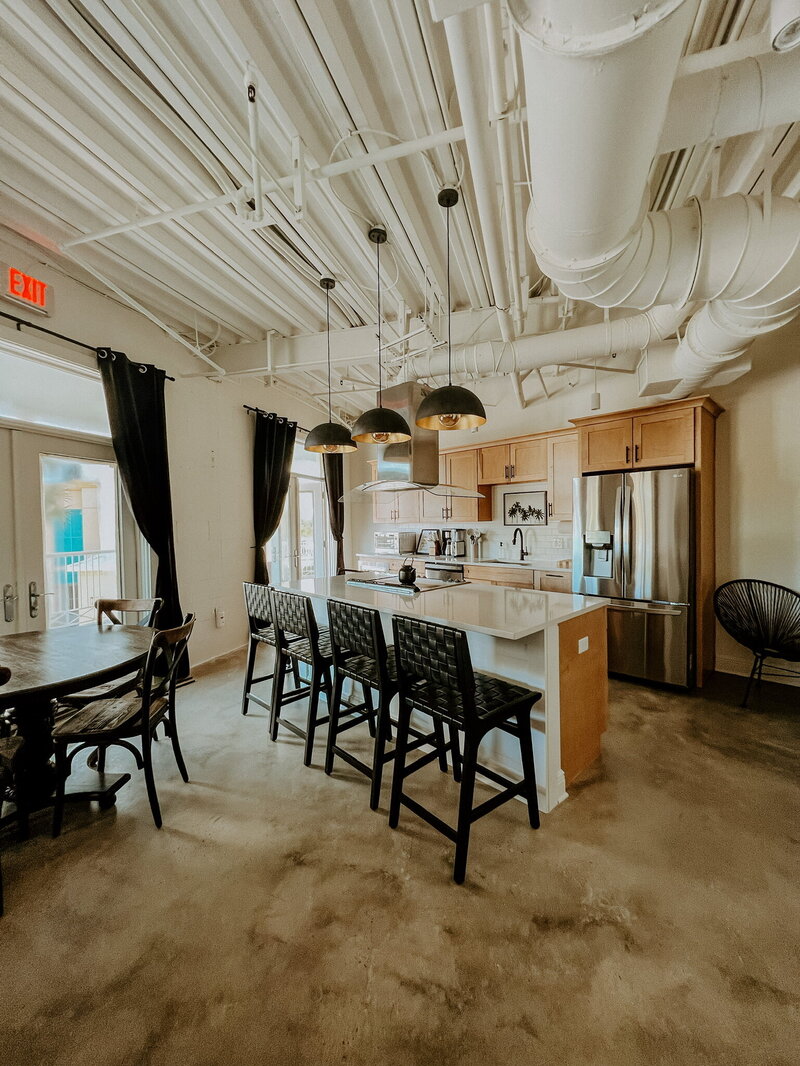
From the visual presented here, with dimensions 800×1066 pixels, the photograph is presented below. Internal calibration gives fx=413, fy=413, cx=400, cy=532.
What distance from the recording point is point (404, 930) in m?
1.49

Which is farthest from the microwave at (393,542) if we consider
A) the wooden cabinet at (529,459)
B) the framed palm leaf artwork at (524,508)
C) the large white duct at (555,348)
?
the large white duct at (555,348)

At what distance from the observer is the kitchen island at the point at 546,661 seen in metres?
2.06

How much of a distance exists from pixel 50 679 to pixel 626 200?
9.20 feet

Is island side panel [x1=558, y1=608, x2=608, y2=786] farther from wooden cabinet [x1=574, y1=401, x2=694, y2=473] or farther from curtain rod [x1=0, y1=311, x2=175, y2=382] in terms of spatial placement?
curtain rod [x1=0, y1=311, x2=175, y2=382]

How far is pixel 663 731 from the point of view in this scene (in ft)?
9.30

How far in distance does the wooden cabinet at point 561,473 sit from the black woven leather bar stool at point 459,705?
3.00 meters

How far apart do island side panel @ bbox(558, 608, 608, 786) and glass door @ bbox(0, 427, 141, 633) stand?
3566 millimetres

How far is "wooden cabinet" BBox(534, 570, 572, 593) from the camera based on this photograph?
436 centimetres

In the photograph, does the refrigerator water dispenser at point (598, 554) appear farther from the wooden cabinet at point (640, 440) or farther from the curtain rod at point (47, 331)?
the curtain rod at point (47, 331)

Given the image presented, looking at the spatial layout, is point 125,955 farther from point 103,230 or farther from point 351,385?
point 351,385

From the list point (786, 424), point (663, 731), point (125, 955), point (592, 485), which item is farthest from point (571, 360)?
point (125, 955)

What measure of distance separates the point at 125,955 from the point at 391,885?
0.94m

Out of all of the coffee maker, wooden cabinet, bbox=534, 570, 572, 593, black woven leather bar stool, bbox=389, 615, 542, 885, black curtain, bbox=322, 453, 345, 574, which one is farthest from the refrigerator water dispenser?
black curtain, bbox=322, 453, 345, 574

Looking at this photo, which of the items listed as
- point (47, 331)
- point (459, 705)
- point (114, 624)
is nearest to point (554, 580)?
point (459, 705)
